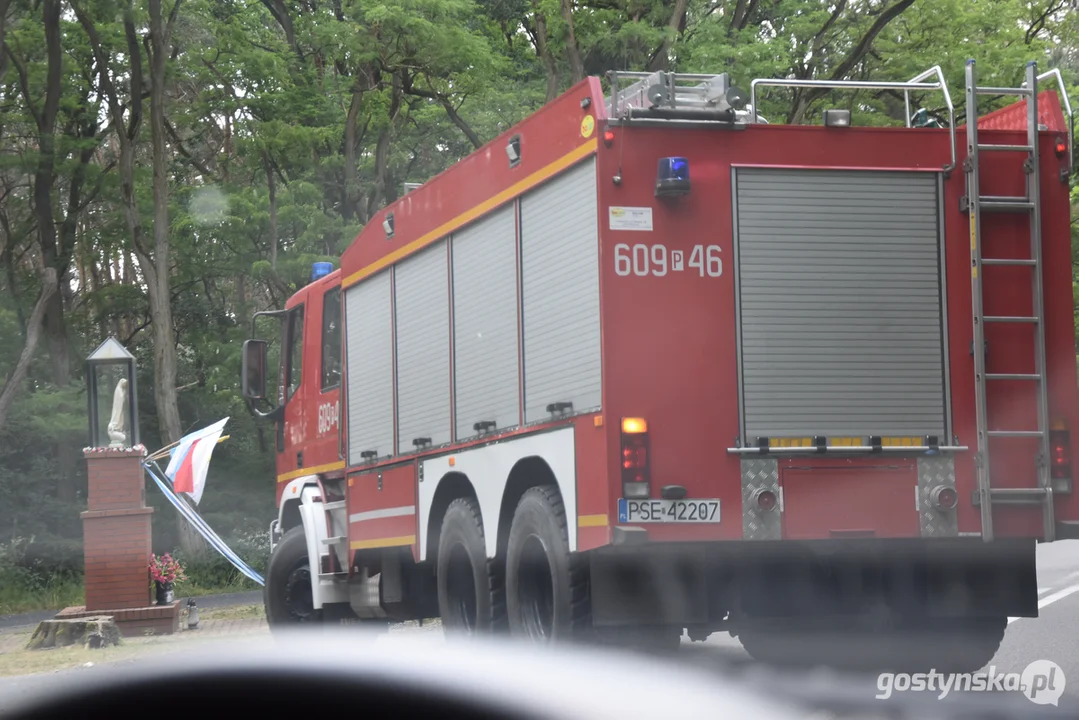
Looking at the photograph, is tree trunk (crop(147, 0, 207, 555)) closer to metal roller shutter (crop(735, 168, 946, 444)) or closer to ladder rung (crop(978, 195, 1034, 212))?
metal roller shutter (crop(735, 168, 946, 444))

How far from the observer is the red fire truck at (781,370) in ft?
26.6

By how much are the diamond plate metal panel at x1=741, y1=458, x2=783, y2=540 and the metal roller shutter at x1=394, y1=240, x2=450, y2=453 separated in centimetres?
292

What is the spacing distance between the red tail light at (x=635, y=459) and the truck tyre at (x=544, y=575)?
643 millimetres

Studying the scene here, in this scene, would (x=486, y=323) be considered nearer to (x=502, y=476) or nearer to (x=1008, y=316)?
(x=502, y=476)

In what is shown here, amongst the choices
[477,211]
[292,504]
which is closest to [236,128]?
[292,504]

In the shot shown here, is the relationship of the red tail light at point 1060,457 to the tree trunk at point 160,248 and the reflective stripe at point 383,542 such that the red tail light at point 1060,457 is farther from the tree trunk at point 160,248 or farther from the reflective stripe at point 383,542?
the tree trunk at point 160,248

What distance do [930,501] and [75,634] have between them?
37.1ft

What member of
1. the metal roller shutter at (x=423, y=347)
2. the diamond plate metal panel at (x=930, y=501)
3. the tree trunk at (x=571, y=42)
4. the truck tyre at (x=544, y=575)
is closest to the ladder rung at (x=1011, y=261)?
the diamond plate metal panel at (x=930, y=501)

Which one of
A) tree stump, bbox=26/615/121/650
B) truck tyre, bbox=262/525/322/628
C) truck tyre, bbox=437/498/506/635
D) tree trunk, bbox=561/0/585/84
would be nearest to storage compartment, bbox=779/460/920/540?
truck tyre, bbox=437/498/506/635

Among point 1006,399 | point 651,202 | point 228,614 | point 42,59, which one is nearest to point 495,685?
point 651,202

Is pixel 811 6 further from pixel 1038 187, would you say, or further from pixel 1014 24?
pixel 1038 187

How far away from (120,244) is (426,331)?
81.4 ft

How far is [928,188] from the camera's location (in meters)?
8.66

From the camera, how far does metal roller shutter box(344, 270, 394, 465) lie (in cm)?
1177
